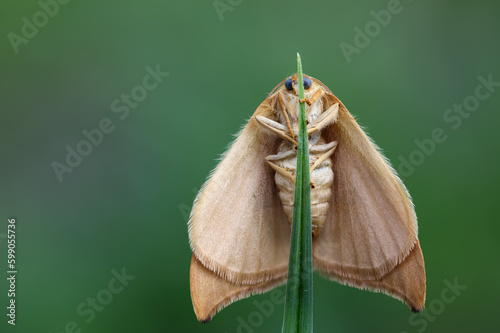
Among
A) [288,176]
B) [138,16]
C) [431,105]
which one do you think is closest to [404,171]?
[431,105]

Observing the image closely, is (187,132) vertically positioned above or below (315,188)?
above

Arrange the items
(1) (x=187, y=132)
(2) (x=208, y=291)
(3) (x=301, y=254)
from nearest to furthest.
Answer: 1. (3) (x=301, y=254)
2. (2) (x=208, y=291)
3. (1) (x=187, y=132)

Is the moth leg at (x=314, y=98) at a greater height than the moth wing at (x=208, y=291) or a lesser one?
greater

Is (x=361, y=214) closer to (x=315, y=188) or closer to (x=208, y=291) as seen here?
(x=315, y=188)

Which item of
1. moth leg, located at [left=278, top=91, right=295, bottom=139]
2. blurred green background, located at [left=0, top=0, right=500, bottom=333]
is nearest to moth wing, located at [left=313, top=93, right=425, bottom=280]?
moth leg, located at [left=278, top=91, right=295, bottom=139]

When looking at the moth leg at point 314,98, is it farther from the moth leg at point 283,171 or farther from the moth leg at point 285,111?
the moth leg at point 283,171

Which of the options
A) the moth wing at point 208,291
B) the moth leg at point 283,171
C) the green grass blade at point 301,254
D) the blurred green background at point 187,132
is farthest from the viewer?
the blurred green background at point 187,132

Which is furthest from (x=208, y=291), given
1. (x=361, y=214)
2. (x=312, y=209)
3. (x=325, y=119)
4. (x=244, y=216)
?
(x=325, y=119)

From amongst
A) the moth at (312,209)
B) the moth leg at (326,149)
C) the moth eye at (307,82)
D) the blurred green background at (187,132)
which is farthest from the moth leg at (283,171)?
the blurred green background at (187,132)
